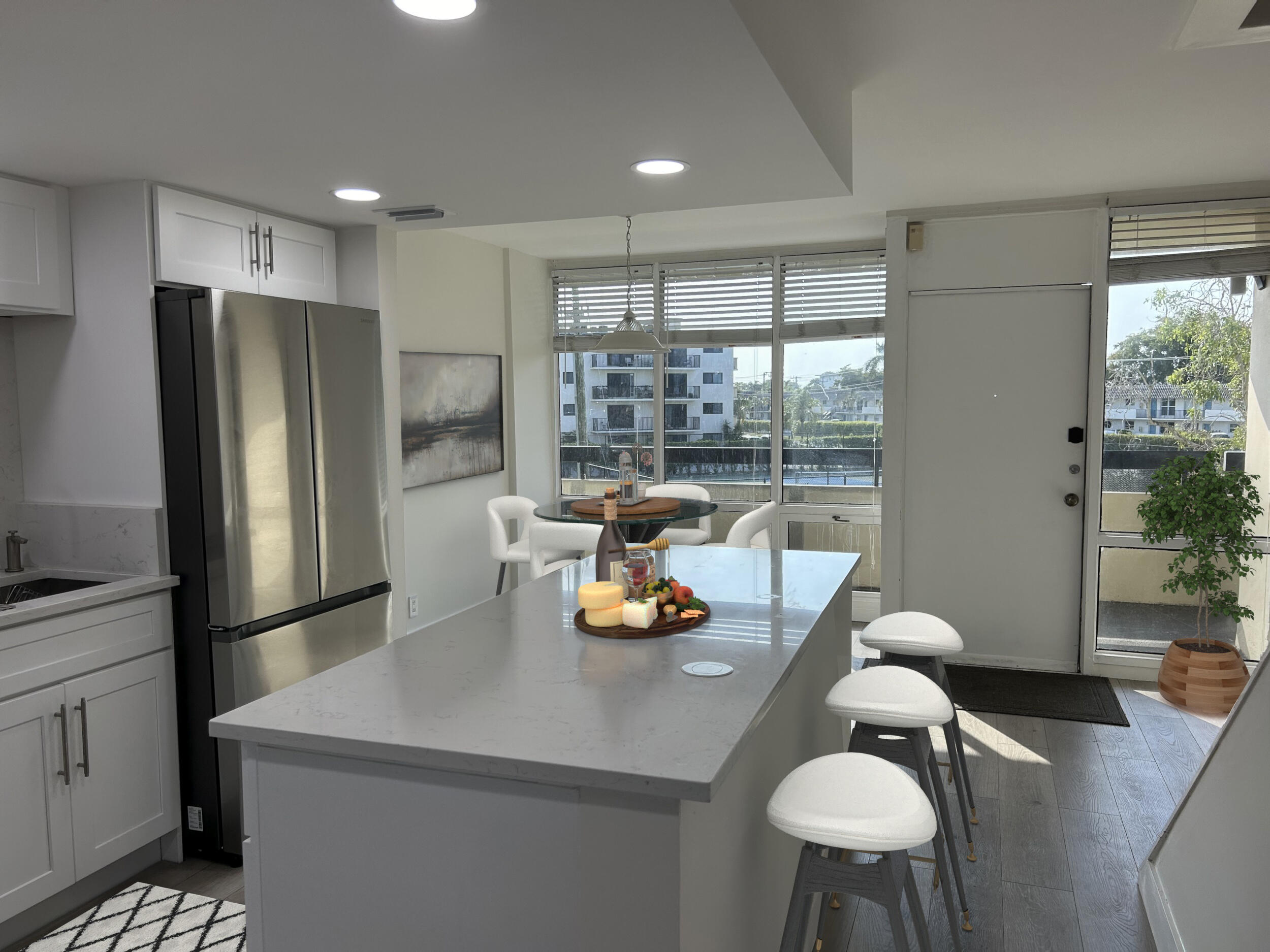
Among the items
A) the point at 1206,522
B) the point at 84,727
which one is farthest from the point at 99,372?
the point at 1206,522

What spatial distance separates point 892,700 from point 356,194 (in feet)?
8.19

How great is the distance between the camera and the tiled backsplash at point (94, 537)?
10.1ft

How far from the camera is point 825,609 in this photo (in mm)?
2586

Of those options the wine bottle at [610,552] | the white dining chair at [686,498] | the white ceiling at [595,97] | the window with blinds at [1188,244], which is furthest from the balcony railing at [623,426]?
the wine bottle at [610,552]

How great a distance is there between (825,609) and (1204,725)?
2729 millimetres

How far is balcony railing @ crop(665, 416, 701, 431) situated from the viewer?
6.68 m

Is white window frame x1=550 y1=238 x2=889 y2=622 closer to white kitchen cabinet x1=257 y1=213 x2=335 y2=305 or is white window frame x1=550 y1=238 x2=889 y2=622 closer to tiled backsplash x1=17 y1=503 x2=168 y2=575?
white kitchen cabinet x1=257 y1=213 x2=335 y2=305

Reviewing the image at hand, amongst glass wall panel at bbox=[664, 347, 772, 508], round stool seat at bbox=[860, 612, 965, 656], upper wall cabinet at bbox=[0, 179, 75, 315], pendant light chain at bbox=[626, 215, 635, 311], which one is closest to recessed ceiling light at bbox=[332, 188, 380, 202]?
upper wall cabinet at bbox=[0, 179, 75, 315]

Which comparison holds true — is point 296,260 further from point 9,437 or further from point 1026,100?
point 1026,100

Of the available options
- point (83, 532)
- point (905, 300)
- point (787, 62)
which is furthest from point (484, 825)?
point (905, 300)

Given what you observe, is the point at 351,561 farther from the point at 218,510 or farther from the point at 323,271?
the point at 323,271

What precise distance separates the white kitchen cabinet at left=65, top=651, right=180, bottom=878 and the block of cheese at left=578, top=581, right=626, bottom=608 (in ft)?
5.40

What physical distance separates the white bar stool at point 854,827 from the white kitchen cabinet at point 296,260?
2.82 metres

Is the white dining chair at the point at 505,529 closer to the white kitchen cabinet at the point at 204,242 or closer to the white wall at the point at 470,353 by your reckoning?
the white wall at the point at 470,353
